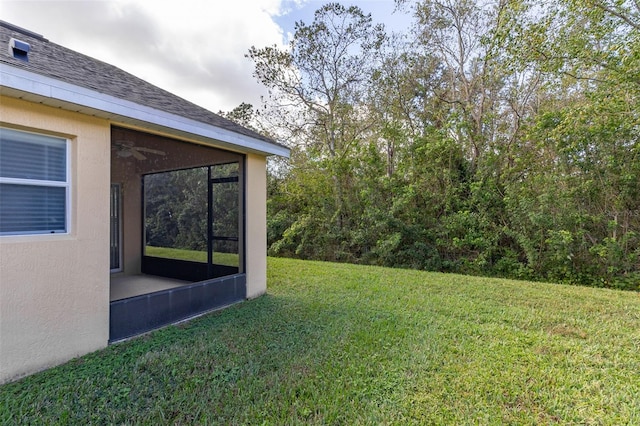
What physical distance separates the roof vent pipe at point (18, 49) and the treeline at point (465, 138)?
27.1 feet

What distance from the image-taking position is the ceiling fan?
206 inches

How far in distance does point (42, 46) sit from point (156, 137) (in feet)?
6.01

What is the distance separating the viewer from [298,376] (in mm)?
2926

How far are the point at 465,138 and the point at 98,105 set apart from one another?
917 centimetres

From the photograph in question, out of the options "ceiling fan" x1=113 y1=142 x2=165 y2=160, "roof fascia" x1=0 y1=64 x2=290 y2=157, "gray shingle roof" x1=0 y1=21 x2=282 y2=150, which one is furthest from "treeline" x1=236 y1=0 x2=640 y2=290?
"gray shingle roof" x1=0 y1=21 x2=282 y2=150

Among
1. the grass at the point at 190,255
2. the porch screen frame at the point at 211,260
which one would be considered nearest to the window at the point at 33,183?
the porch screen frame at the point at 211,260

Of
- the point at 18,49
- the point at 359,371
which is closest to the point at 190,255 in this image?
the point at 18,49

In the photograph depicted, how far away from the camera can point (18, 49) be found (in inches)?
116

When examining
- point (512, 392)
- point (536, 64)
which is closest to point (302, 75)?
point (536, 64)

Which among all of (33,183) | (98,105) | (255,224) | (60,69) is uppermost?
(60,69)

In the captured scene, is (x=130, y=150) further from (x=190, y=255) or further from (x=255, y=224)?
(x=255, y=224)

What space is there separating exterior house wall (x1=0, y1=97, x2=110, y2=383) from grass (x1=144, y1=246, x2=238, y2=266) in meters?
2.16

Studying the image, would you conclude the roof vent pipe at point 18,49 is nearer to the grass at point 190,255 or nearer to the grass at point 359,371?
the grass at point 359,371

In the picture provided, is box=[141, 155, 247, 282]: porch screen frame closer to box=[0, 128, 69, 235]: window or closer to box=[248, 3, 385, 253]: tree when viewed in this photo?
box=[0, 128, 69, 235]: window
